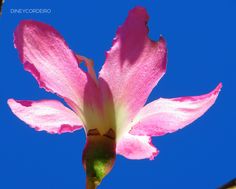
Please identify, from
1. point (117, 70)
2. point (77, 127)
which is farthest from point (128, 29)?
point (77, 127)

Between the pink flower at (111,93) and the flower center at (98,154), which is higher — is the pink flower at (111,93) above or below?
above

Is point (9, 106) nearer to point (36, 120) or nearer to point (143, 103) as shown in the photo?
point (36, 120)

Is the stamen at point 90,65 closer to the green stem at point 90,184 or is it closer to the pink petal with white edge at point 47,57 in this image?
the pink petal with white edge at point 47,57

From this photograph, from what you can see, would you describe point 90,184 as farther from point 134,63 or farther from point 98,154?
point 134,63

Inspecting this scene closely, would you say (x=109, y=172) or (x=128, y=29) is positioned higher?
(x=128, y=29)

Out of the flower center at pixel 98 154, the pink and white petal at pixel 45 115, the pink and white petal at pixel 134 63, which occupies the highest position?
the pink and white petal at pixel 134 63

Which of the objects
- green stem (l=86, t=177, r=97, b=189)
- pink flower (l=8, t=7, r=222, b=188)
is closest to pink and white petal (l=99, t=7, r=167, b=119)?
pink flower (l=8, t=7, r=222, b=188)

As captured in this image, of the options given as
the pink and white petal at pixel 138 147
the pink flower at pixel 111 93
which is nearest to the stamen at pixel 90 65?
the pink flower at pixel 111 93

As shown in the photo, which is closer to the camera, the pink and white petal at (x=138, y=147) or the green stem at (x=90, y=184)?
the green stem at (x=90, y=184)
